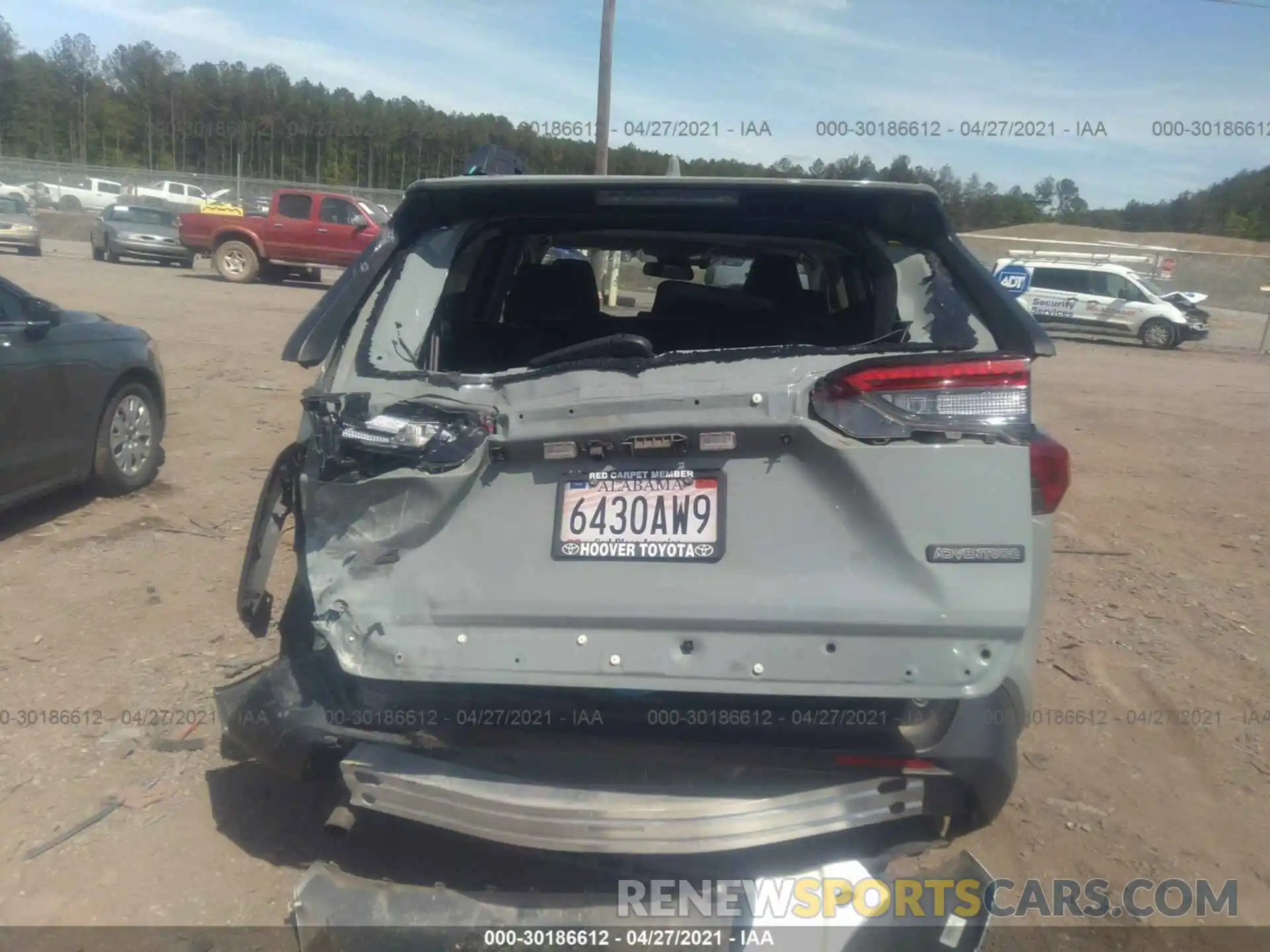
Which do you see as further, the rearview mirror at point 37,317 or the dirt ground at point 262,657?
the rearview mirror at point 37,317

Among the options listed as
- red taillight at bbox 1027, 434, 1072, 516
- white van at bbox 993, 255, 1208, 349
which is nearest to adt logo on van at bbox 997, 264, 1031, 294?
white van at bbox 993, 255, 1208, 349

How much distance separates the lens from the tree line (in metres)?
53.6

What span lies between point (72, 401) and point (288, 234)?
16540 mm

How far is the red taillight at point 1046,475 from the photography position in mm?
2508

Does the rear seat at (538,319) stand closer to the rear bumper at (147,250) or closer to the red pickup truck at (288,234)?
the red pickup truck at (288,234)

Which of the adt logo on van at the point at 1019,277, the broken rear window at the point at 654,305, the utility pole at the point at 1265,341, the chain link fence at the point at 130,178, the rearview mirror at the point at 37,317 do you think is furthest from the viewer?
the chain link fence at the point at 130,178

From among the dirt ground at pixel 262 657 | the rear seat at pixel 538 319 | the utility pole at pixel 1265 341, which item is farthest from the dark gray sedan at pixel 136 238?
the utility pole at pixel 1265 341

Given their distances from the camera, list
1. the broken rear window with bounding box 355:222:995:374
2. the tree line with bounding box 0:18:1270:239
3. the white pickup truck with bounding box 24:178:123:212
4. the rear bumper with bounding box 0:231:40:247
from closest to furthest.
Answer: the broken rear window with bounding box 355:222:995:374 → the rear bumper with bounding box 0:231:40:247 → the white pickup truck with bounding box 24:178:123:212 → the tree line with bounding box 0:18:1270:239

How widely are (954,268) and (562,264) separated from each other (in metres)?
1.82

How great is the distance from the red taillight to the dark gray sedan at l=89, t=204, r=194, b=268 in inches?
950

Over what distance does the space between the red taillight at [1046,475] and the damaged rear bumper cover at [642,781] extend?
462mm

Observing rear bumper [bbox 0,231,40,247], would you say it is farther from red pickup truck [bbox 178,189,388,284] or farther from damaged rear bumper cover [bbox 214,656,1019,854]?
damaged rear bumper cover [bbox 214,656,1019,854]

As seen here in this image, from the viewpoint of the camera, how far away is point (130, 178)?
4066cm

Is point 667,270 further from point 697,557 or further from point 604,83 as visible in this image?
point 604,83
